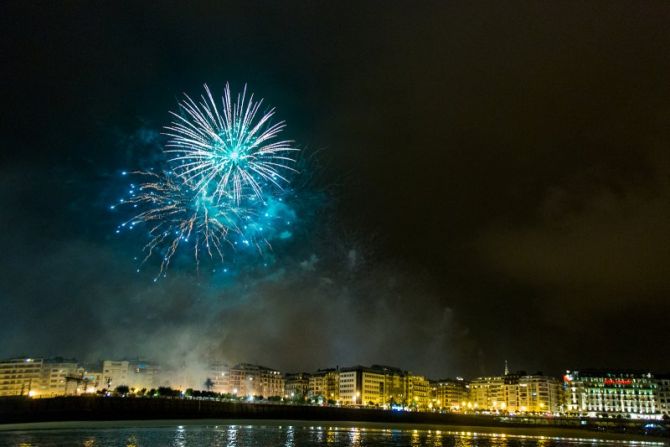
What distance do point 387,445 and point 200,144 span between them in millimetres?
33839

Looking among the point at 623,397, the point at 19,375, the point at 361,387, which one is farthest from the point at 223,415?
the point at 623,397

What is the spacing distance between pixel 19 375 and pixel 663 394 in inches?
8191

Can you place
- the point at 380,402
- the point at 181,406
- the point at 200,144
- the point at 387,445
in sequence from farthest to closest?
1. the point at 380,402
2. the point at 181,406
3. the point at 387,445
4. the point at 200,144

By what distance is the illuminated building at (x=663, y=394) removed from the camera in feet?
612

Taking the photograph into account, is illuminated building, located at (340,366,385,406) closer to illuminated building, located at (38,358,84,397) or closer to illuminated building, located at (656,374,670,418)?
illuminated building, located at (38,358,84,397)

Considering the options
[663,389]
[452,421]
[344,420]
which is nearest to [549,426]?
[452,421]

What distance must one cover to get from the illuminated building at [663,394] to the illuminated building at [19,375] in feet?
653

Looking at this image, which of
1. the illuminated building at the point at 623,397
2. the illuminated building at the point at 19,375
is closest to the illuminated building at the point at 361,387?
the illuminated building at the point at 623,397

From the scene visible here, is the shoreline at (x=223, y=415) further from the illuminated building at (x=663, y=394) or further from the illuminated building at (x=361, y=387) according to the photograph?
the illuminated building at (x=663, y=394)

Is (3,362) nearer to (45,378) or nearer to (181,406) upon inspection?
(45,378)

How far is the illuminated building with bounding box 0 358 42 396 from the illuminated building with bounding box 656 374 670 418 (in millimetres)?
199163

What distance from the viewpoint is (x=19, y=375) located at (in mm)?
178125

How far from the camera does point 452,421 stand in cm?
12594

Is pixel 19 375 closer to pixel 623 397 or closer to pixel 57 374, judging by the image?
pixel 57 374
